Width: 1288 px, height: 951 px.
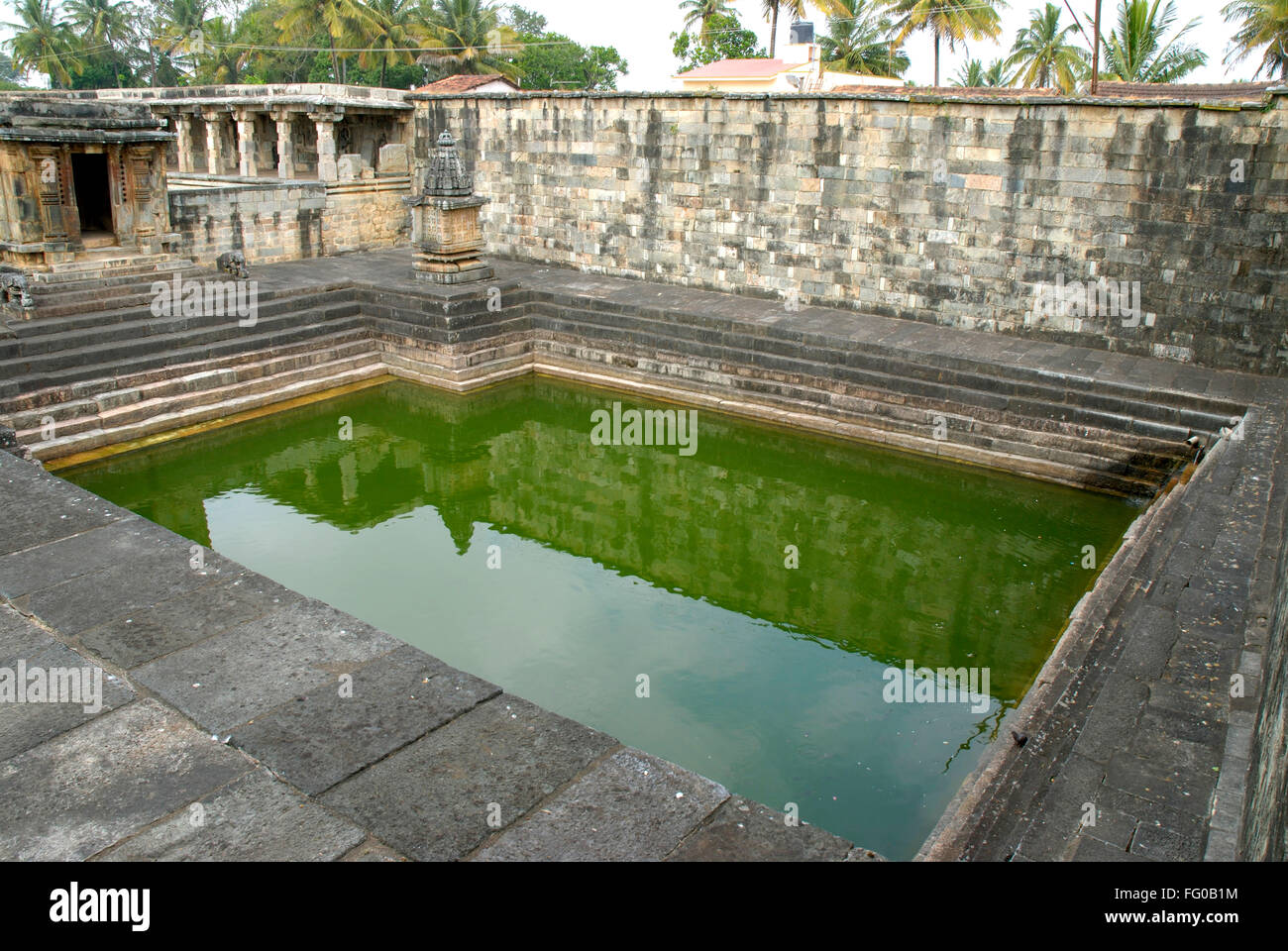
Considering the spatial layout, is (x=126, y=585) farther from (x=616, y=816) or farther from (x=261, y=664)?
(x=616, y=816)

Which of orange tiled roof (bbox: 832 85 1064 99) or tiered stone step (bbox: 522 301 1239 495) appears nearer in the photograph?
tiered stone step (bbox: 522 301 1239 495)

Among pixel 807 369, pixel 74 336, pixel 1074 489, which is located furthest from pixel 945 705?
pixel 74 336

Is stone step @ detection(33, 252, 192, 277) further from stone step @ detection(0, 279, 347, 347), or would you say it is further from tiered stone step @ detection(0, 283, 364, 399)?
tiered stone step @ detection(0, 283, 364, 399)

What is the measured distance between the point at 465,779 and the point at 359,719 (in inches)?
23.1

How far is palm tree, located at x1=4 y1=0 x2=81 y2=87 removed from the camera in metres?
38.1

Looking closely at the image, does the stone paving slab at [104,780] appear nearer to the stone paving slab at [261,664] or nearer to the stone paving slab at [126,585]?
the stone paving slab at [261,664]

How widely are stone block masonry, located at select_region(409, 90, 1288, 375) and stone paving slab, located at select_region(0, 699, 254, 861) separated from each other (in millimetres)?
10019

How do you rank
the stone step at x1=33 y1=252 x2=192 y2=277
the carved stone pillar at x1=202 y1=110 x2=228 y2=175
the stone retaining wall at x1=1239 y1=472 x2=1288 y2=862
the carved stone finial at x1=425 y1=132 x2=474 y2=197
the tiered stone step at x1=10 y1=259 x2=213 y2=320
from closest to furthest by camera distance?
1. the stone retaining wall at x1=1239 y1=472 x2=1288 y2=862
2. the tiered stone step at x1=10 y1=259 x2=213 y2=320
3. the stone step at x1=33 y1=252 x2=192 y2=277
4. the carved stone finial at x1=425 y1=132 x2=474 y2=197
5. the carved stone pillar at x1=202 y1=110 x2=228 y2=175

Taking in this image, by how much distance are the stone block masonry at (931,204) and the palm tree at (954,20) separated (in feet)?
42.9

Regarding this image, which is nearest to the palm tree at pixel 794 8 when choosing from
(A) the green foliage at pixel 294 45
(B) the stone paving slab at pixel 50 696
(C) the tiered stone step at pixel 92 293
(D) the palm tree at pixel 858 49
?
(D) the palm tree at pixel 858 49

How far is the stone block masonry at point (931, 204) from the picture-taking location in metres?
9.73

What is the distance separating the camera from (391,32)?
3027 cm

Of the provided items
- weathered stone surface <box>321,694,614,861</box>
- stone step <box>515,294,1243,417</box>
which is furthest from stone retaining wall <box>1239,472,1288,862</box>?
stone step <box>515,294,1243,417</box>

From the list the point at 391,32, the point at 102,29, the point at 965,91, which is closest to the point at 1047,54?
the point at 965,91
